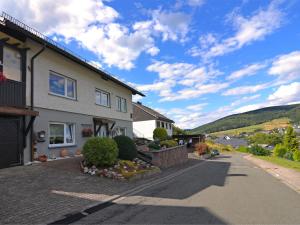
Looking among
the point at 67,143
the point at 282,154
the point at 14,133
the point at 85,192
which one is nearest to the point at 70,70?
the point at 67,143

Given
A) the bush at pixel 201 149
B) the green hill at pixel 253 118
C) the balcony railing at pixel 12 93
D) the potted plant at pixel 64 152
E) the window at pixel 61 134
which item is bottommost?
the bush at pixel 201 149

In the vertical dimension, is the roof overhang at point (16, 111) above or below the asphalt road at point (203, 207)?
above

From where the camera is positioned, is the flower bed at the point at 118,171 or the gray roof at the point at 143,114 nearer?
the flower bed at the point at 118,171

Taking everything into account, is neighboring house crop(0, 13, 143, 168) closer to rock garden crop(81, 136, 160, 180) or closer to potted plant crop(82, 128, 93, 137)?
potted plant crop(82, 128, 93, 137)

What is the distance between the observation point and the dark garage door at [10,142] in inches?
540

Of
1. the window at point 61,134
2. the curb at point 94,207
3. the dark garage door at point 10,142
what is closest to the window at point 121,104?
the window at point 61,134

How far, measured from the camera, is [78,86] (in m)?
21.3

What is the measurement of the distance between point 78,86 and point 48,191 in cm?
1149

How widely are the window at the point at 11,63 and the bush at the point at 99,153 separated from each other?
4.34 meters

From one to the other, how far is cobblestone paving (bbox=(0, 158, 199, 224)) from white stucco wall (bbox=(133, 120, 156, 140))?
34958mm

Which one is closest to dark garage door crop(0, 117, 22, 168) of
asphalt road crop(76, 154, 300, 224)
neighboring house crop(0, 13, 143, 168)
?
neighboring house crop(0, 13, 143, 168)

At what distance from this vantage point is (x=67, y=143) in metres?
19.7

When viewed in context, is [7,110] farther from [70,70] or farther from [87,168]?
[70,70]

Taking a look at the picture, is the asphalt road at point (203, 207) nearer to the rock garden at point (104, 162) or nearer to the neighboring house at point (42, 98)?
the rock garden at point (104, 162)
